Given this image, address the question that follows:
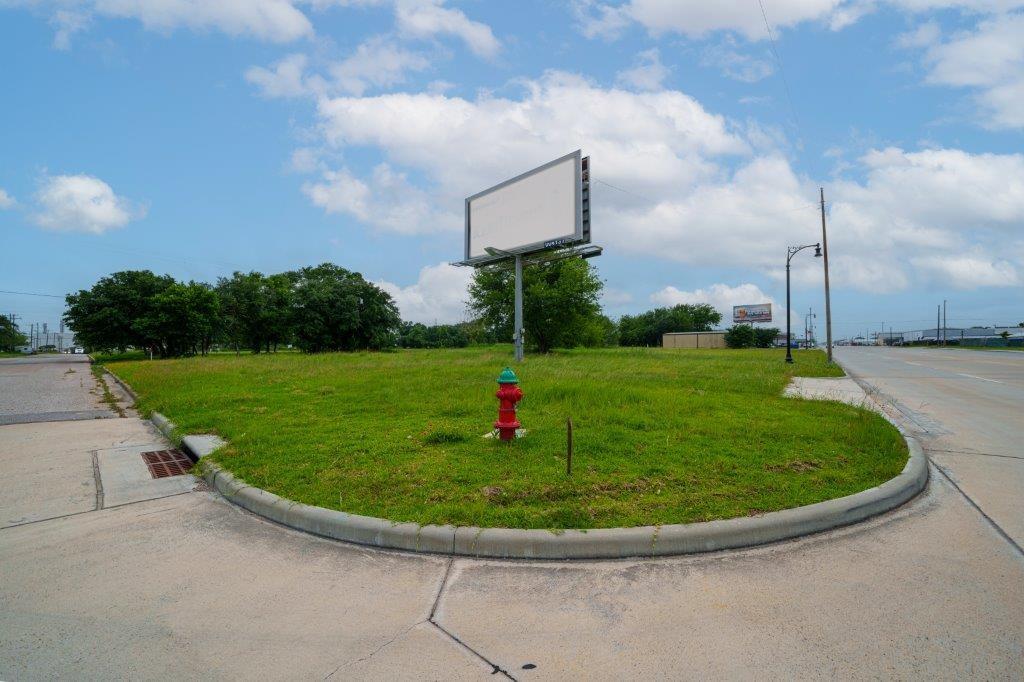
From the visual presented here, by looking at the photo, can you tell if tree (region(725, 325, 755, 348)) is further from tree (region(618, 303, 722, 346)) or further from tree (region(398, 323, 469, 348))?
tree (region(398, 323, 469, 348))

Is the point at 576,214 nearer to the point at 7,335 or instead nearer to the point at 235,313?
the point at 235,313

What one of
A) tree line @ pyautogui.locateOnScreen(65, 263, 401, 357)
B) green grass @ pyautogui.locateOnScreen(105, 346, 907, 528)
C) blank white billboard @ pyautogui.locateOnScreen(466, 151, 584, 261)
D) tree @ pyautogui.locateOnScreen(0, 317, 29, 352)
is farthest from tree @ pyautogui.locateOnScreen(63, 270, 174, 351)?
tree @ pyautogui.locateOnScreen(0, 317, 29, 352)

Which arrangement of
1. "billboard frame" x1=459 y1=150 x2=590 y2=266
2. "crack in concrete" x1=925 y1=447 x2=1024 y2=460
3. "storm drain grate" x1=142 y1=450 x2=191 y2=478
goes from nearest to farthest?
"storm drain grate" x1=142 y1=450 x2=191 y2=478 → "crack in concrete" x1=925 y1=447 x2=1024 y2=460 → "billboard frame" x1=459 y1=150 x2=590 y2=266

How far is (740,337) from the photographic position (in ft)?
278

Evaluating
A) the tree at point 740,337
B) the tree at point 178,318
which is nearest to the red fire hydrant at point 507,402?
the tree at point 178,318

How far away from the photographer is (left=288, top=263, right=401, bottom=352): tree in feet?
182

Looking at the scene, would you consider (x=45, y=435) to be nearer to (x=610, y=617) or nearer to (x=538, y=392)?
(x=538, y=392)

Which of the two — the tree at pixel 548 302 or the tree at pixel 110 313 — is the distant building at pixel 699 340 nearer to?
the tree at pixel 548 302

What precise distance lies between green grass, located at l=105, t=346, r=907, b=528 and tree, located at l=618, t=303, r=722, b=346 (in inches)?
4606

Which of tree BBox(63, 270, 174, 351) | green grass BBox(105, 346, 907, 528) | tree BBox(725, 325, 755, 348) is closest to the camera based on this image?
green grass BBox(105, 346, 907, 528)

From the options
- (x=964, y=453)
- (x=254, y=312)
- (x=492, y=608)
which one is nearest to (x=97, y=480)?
(x=492, y=608)

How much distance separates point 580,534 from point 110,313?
56269 millimetres

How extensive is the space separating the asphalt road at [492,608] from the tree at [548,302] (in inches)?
1323

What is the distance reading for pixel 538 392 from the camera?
31.3 ft
